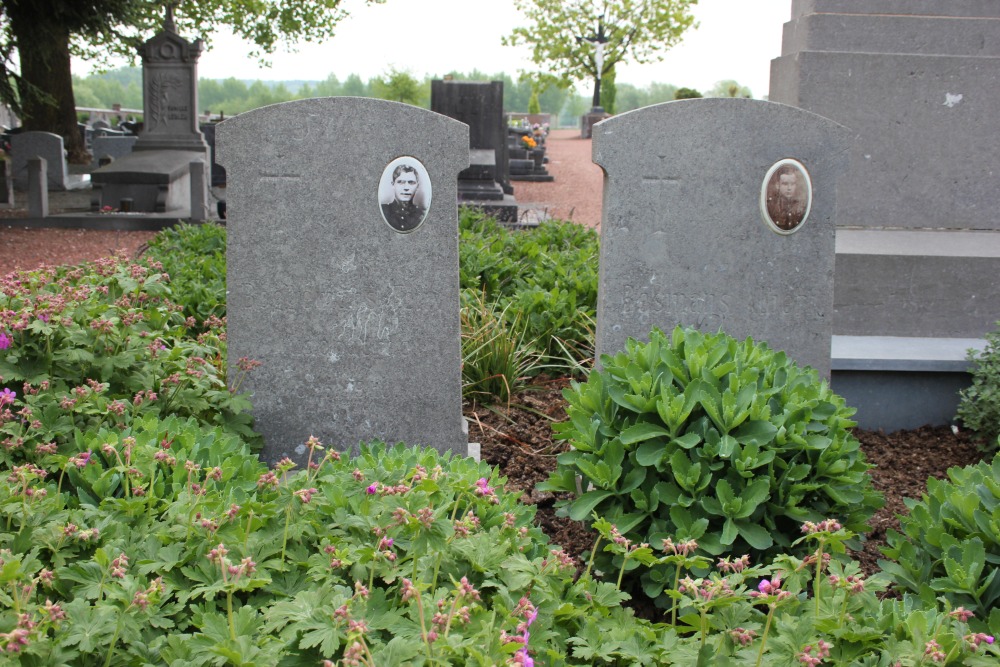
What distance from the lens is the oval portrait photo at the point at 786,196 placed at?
12.8ft

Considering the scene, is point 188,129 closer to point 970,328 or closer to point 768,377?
point 970,328

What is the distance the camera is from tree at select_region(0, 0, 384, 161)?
1427 centimetres

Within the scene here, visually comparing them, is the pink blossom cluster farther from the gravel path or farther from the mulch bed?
the gravel path

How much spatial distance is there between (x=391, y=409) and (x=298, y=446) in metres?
0.41

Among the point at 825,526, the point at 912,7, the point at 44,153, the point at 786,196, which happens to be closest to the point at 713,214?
the point at 786,196

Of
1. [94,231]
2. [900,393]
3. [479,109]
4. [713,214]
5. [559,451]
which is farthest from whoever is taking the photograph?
[479,109]

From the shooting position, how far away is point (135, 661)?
6.41 ft

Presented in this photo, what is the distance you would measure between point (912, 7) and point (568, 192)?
14.9 m

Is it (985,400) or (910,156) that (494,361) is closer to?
(985,400)

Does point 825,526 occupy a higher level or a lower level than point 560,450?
higher

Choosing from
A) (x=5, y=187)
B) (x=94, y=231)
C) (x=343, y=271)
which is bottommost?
(x=94, y=231)

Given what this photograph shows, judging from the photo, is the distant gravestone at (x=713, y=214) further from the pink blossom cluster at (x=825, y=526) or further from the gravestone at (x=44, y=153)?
the gravestone at (x=44, y=153)

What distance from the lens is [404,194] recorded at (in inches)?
145

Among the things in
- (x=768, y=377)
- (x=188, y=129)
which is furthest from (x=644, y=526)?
(x=188, y=129)
